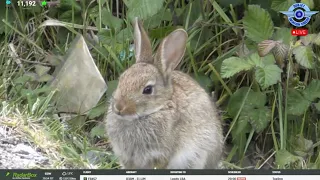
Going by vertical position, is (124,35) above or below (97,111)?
above

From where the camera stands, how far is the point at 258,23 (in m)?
3.65

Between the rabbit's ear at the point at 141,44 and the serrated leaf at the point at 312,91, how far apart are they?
380 millimetres

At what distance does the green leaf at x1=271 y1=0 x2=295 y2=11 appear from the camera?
3.61 metres

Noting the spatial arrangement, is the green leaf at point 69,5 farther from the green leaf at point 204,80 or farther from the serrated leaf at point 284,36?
the serrated leaf at point 284,36

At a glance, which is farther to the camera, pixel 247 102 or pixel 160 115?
pixel 247 102

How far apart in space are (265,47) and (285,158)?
0.85 ft

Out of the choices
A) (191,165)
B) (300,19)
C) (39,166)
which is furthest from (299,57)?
(39,166)

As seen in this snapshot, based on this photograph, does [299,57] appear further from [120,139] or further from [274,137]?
[120,139]

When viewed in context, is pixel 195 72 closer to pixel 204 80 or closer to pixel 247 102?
pixel 204 80

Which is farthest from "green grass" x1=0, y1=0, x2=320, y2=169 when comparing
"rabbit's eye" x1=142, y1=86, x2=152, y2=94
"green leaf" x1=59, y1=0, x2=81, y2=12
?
"rabbit's eye" x1=142, y1=86, x2=152, y2=94

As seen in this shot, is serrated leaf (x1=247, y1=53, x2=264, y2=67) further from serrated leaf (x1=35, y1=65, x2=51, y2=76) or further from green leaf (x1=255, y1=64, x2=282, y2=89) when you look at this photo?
serrated leaf (x1=35, y1=65, x2=51, y2=76)

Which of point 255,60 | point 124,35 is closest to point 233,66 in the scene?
point 255,60

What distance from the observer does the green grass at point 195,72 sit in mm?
3656

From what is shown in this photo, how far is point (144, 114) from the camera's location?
11.7ft
